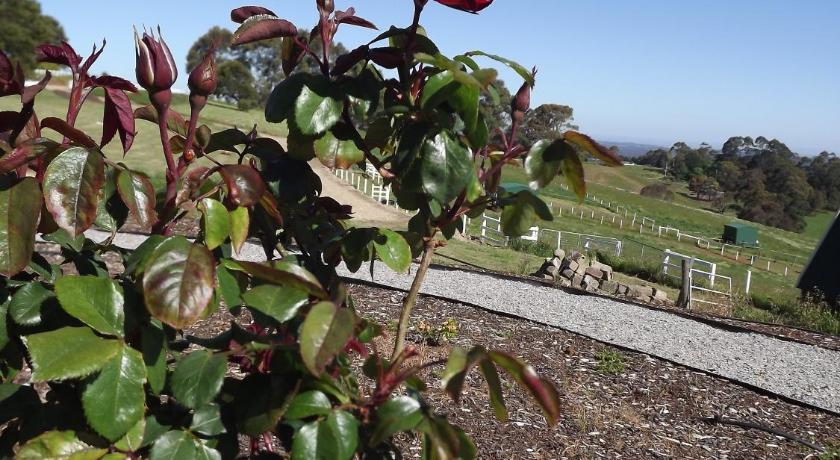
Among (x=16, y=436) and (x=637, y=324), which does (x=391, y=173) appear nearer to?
(x=16, y=436)

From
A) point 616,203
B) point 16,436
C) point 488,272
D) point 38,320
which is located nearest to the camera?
point 38,320

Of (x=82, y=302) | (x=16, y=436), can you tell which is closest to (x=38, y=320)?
(x=82, y=302)

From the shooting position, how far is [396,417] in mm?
783

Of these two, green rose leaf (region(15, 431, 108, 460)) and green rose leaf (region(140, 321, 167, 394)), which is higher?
green rose leaf (region(140, 321, 167, 394))

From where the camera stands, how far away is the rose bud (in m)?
0.85

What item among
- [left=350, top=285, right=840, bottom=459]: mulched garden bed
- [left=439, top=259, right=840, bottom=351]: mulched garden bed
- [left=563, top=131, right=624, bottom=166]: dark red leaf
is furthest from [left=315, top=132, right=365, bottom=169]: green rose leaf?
[left=439, top=259, right=840, bottom=351]: mulched garden bed

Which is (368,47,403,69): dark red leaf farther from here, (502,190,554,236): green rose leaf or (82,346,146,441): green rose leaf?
(82,346,146,441): green rose leaf

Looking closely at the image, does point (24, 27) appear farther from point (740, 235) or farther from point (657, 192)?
point (657, 192)

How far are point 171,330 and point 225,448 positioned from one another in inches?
6.8

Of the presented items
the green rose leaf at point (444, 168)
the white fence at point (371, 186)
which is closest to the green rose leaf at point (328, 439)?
the green rose leaf at point (444, 168)

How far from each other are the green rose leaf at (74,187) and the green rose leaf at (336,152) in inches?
13.3

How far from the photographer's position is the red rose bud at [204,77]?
3.03 feet

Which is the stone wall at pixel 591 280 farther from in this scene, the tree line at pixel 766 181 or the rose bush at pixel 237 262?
the tree line at pixel 766 181

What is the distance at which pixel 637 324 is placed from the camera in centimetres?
638
